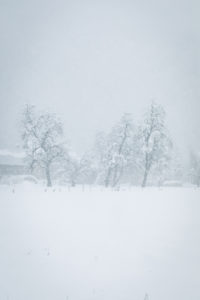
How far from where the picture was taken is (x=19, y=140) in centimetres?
2717

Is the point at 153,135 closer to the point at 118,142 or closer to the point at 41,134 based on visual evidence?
the point at 118,142

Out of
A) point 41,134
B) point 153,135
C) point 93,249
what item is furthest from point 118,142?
point 93,249

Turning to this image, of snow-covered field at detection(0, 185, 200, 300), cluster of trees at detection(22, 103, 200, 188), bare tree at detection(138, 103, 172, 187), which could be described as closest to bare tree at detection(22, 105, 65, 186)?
cluster of trees at detection(22, 103, 200, 188)

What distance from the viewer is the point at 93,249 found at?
9.09 metres

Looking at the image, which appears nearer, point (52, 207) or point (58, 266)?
point (58, 266)

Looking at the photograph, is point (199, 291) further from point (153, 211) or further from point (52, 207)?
point (52, 207)

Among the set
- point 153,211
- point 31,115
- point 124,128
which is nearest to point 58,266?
point 153,211

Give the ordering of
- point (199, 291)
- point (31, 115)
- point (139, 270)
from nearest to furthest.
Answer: point (199, 291), point (139, 270), point (31, 115)

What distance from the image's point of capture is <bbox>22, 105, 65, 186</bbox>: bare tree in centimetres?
2575

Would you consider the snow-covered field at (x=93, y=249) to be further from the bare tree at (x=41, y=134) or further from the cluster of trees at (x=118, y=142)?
the bare tree at (x=41, y=134)

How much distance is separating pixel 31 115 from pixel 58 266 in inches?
827

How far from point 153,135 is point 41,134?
13.5 meters

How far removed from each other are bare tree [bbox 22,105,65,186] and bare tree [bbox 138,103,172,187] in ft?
33.8

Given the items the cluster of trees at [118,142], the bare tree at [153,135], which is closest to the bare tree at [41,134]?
the cluster of trees at [118,142]
